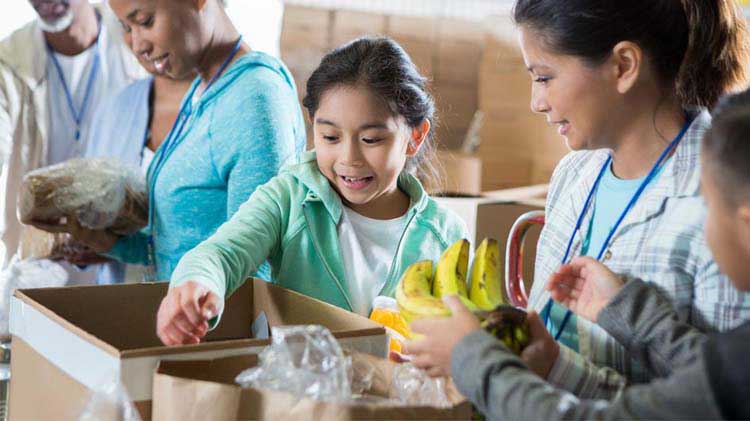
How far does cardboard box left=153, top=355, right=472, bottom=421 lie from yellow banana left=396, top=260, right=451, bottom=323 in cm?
10

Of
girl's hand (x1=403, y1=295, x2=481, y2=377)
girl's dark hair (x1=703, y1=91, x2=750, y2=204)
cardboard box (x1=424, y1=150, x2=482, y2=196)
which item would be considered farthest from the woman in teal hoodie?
cardboard box (x1=424, y1=150, x2=482, y2=196)

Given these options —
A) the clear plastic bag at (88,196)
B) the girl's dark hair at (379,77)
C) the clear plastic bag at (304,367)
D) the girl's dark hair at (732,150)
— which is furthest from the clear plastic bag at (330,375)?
the clear plastic bag at (88,196)

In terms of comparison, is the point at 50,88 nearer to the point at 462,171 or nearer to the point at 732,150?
the point at 462,171

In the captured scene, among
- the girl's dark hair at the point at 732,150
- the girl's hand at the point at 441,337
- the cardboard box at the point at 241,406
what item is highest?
the girl's dark hair at the point at 732,150

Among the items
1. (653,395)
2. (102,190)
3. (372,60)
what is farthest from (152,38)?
(653,395)

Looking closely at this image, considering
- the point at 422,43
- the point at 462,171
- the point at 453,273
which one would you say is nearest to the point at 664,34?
the point at 453,273

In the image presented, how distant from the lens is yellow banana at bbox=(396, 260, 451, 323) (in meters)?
1.08

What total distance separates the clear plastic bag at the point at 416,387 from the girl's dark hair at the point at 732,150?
39 centimetres

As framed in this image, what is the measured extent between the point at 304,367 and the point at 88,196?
129 centimetres

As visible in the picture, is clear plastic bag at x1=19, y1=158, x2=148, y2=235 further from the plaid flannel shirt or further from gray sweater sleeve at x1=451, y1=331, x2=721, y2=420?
gray sweater sleeve at x1=451, y1=331, x2=721, y2=420

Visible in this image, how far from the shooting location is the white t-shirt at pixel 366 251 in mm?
1600

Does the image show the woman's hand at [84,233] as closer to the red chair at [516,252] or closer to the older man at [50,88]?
the older man at [50,88]

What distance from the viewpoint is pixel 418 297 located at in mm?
1132

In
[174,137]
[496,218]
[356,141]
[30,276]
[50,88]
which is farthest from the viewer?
[50,88]
